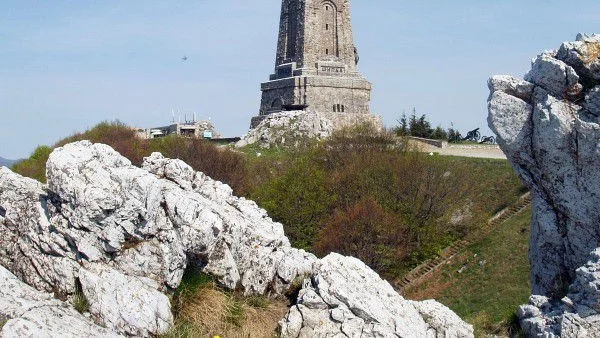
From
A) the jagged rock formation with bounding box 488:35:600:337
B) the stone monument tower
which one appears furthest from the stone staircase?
the jagged rock formation with bounding box 488:35:600:337

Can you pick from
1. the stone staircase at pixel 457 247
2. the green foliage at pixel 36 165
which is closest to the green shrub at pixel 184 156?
the green foliage at pixel 36 165

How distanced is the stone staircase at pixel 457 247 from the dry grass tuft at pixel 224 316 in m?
24.2

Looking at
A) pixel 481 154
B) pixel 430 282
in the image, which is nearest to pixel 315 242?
pixel 430 282

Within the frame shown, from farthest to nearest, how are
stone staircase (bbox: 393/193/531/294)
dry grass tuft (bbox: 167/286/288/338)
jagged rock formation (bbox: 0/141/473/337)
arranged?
1. stone staircase (bbox: 393/193/531/294)
2. dry grass tuft (bbox: 167/286/288/338)
3. jagged rock formation (bbox: 0/141/473/337)

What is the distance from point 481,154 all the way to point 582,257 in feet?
139

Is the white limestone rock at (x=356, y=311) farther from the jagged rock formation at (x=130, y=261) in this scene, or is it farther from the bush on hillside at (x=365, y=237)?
the bush on hillside at (x=365, y=237)

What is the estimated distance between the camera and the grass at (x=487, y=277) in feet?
97.5

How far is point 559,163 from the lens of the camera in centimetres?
1052

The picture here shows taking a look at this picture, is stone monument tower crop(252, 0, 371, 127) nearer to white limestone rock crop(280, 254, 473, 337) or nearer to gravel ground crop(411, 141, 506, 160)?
gravel ground crop(411, 141, 506, 160)

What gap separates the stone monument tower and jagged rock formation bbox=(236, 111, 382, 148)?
1925 mm

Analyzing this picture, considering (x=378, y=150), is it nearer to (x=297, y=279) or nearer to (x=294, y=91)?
(x=294, y=91)

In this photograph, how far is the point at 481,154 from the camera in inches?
2056

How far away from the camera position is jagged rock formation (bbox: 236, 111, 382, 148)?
51469 mm

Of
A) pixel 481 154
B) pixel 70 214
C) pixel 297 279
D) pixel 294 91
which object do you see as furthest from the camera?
pixel 294 91
